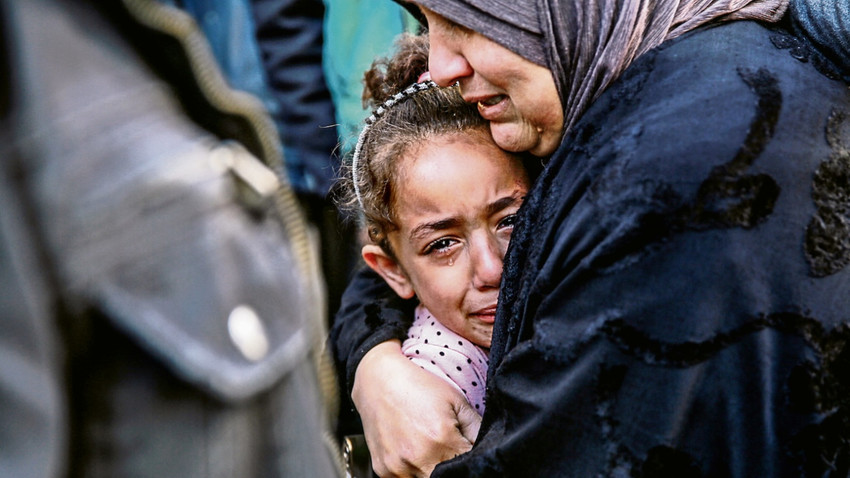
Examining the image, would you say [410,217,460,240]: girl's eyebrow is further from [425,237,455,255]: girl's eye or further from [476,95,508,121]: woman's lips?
[476,95,508,121]: woman's lips

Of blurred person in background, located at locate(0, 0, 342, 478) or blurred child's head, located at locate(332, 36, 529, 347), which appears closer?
blurred person in background, located at locate(0, 0, 342, 478)

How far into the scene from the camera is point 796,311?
1424 millimetres

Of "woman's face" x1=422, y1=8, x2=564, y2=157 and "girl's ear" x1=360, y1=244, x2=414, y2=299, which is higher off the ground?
"woman's face" x1=422, y1=8, x2=564, y2=157

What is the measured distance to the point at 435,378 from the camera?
2.12 m

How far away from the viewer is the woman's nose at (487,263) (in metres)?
2.12

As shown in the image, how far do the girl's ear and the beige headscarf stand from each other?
0.87 meters

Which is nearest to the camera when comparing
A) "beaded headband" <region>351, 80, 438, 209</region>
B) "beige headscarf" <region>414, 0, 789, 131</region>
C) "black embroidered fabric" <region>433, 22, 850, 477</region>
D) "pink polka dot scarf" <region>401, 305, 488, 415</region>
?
"black embroidered fabric" <region>433, 22, 850, 477</region>

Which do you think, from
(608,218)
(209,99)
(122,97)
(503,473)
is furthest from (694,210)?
(122,97)

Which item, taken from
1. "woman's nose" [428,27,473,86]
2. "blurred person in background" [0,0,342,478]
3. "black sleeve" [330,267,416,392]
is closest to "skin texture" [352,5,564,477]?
"woman's nose" [428,27,473,86]

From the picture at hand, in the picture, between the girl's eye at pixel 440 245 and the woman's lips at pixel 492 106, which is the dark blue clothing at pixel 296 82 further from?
the woman's lips at pixel 492 106

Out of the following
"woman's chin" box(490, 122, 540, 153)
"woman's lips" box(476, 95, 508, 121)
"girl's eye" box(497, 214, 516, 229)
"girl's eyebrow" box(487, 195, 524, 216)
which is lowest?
"girl's eye" box(497, 214, 516, 229)

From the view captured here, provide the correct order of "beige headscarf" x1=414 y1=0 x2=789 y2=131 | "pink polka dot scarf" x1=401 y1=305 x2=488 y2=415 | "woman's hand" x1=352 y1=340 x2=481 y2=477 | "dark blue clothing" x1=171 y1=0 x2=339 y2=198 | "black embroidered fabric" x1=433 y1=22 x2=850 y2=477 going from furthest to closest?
"dark blue clothing" x1=171 y1=0 x2=339 y2=198
"pink polka dot scarf" x1=401 y1=305 x2=488 y2=415
"woman's hand" x1=352 y1=340 x2=481 y2=477
"beige headscarf" x1=414 y1=0 x2=789 y2=131
"black embroidered fabric" x1=433 y1=22 x2=850 y2=477

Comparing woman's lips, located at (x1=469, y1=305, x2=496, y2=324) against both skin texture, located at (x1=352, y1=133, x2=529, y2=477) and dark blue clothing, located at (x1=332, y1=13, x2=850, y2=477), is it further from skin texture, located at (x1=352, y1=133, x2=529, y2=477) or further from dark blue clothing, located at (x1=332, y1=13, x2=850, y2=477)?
dark blue clothing, located at (x1=332, y1=13, x2=850, y2=477)

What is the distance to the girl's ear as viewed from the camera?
96.5 inches
